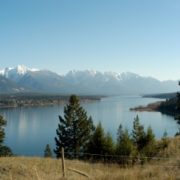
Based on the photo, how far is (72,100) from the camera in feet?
141

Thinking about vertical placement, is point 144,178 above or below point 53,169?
above

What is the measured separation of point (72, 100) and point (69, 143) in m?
5.15

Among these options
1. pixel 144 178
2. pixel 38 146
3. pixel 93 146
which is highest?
pixel 144 178

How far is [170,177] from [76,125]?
121 feet

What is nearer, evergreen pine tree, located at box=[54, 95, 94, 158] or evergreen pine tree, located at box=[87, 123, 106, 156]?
evergreen pine tree, located at box=[87, 123, 106, 156]

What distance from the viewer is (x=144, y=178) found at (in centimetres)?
650

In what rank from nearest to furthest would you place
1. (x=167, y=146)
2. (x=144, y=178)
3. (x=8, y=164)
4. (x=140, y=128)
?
(x=144, y=178)
(x=8, y=164)
(x=167, y=146)
(x=140, y=128)

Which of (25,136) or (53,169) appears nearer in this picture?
(53,169)

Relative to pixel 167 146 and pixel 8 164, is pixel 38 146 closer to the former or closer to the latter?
pixel 167 146

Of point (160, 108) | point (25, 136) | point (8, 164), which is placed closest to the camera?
point (8, 164)

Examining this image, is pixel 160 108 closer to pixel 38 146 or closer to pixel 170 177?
pixel 38 146

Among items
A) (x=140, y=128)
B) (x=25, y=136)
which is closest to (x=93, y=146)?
(x=140, y=128)

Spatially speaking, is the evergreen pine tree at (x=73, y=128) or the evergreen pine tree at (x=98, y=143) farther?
the evergreen pine tree at (x=73, y=128)

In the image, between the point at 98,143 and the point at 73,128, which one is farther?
the point at 73,128
